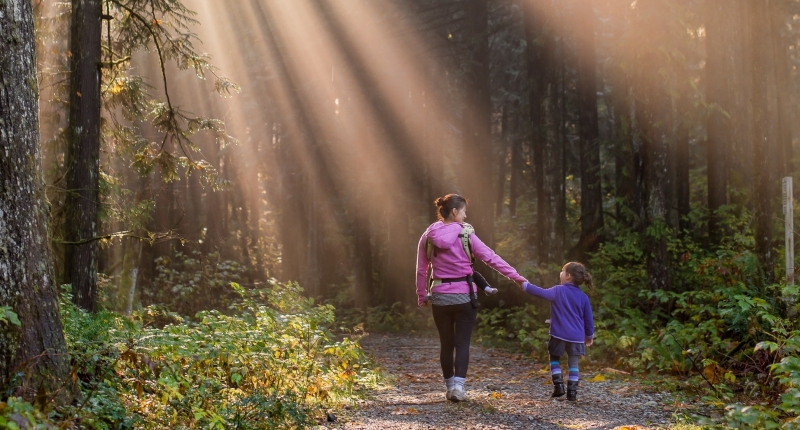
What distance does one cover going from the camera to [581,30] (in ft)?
68.6

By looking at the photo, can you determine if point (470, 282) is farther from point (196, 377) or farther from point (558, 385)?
point (196, 377)

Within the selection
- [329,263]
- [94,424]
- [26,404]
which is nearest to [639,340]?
[94,424]

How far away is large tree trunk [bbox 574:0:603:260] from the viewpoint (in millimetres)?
19828

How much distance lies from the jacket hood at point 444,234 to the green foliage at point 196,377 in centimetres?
Result: 173

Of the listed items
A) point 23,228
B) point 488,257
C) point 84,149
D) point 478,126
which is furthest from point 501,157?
point 23,228

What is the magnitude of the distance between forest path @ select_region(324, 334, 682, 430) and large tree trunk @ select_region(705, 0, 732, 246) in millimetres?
8686

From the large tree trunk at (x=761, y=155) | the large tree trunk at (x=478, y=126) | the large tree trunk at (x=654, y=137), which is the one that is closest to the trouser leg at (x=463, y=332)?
the large tree trunk at (x=761, y=155)

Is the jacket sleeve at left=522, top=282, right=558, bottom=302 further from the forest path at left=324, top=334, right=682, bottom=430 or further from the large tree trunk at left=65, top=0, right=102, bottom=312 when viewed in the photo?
the large tree trunk at left=65, top=0, right=102, bottom=312

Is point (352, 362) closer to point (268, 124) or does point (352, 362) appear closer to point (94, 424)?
point (94, 424)

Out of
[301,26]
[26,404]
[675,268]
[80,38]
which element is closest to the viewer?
[26,404]

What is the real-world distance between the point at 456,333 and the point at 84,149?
249 inches

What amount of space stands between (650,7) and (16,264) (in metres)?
11.2

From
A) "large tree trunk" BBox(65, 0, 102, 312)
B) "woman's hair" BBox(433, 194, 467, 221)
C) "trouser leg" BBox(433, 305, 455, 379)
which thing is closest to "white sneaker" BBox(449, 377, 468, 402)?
"trouser leg" BBox(433, 305, 455, 379)

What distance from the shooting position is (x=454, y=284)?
26.1 feet
